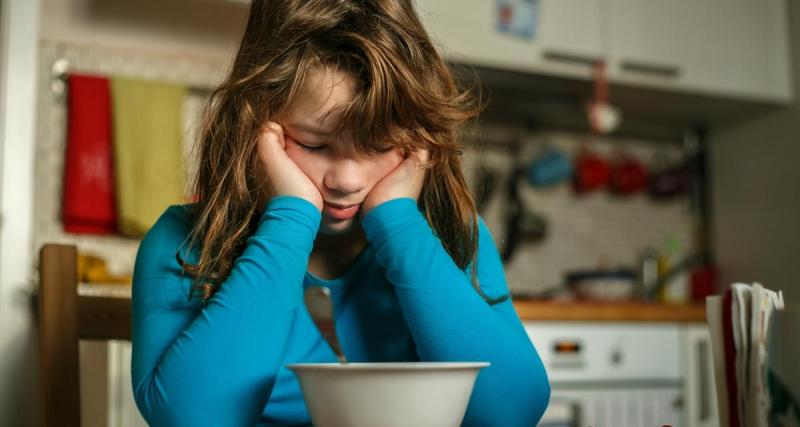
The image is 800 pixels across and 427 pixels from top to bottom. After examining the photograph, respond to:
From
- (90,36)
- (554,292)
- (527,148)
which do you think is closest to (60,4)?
(90,36)

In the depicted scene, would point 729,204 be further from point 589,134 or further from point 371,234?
point 371,234

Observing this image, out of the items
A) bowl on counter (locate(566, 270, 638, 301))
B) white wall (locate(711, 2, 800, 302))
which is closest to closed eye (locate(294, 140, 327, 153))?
bowl on counter (locate(566, 270, 638, 301))

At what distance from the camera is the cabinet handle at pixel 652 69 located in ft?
8.60

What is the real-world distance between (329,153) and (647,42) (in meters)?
2.04

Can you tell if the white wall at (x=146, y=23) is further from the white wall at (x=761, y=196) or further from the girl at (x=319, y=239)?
the white wall at (x=761, y=196)

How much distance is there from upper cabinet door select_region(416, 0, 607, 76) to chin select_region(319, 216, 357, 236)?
1.41 metres

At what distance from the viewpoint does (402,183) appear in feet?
2.93

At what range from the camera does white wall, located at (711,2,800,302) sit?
2783 mm

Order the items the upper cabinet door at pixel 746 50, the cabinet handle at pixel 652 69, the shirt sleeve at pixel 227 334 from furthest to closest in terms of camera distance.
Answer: the upper cabinet door at pixel 746 50, the cabinet handle at pixel 652 69, the shirt sleeve at pixel 227 334

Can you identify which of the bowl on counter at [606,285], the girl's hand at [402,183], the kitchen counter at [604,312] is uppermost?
the girl's hand at [402,183]

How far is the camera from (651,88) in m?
2.69

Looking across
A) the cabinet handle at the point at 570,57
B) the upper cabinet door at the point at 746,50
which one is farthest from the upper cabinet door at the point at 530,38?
the upper cabinet door at the point at 746,50

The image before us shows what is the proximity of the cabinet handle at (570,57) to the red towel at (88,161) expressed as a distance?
1.28 metres

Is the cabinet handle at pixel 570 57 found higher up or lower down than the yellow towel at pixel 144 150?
higher up
